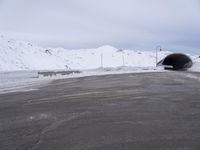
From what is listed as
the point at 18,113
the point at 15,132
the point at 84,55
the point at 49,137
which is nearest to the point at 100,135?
the point at 49,137

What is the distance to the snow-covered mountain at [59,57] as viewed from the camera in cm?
9062

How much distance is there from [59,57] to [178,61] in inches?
2867

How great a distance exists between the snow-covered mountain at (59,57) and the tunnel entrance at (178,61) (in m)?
9.62

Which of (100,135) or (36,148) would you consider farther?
(100,135)

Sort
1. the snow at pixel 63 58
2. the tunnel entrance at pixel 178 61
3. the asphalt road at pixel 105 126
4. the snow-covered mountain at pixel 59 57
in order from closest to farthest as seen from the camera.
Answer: the asphalt road at pixel 105 126 → the tunnel entrance at pixel 178 61 → the snow at pixel 63 58 → the snow-covered mountain at pixel 59 57

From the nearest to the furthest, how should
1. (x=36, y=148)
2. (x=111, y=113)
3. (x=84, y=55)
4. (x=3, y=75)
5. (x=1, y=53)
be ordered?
(x=36, y=148) → (x=111, y=113) → (x=3, y=75) → (x=1, y=53) → (x=84, y=55)

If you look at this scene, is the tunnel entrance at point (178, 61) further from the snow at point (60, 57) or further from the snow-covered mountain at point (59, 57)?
the snow at point (60, 57)

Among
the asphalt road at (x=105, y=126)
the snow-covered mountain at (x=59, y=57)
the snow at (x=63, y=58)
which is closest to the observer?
the asphalt road at (x=105, y=126)

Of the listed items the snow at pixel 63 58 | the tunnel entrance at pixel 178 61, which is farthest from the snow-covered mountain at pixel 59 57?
the tunnel entrance at pixel 178 61

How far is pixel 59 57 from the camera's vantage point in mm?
119375

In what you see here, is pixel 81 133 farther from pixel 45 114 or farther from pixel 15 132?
pixel 45 114

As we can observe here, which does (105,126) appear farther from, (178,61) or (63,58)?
(63,58)

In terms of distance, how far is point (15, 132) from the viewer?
22.1 feet

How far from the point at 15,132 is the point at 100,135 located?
79.9 inches
